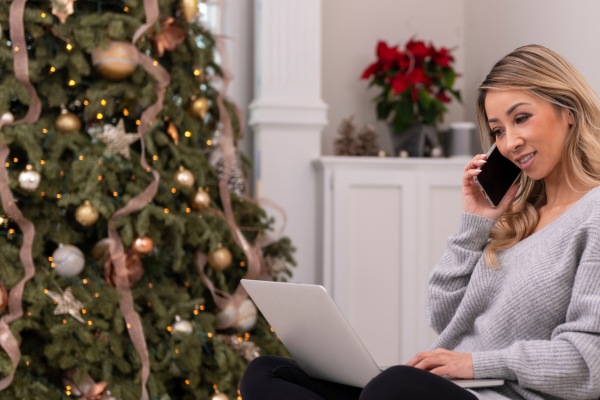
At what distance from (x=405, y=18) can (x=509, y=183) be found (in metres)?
1.67

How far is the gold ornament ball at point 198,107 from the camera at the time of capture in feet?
5.75

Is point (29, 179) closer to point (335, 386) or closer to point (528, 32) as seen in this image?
point (335, 386)

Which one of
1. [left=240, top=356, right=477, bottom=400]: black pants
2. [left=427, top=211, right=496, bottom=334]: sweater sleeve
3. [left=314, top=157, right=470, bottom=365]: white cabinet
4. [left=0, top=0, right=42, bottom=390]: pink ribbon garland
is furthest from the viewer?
[left=314, top=157, right=470, bottom=365]: white cabinet

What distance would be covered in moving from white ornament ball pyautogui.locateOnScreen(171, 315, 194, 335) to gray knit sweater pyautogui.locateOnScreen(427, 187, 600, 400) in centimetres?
74

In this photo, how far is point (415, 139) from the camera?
7.93ft

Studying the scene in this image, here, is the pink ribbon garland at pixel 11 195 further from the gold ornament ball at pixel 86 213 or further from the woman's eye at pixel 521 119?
the woman's eye at pixel 521 119

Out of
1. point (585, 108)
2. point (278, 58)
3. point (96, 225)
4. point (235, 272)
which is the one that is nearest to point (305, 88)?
point (278, 58)

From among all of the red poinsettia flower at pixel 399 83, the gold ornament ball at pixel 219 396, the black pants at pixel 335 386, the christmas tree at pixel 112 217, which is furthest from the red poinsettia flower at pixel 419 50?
the black pants at pixel 335 386

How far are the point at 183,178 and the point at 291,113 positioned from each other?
0.81m

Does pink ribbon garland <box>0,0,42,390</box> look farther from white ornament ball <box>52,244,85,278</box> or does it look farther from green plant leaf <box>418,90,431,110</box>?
green plant leaf <box>418,90,431,110</box>

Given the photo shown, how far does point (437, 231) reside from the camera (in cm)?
231

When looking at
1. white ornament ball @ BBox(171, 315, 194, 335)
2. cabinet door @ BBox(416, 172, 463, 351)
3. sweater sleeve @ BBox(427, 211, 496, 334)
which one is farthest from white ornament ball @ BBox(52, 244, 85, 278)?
cabinet door @ BBox(416, 172, 463, 351)

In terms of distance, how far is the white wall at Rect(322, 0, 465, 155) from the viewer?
2.58 meters

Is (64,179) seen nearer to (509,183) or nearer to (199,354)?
(199,354)
